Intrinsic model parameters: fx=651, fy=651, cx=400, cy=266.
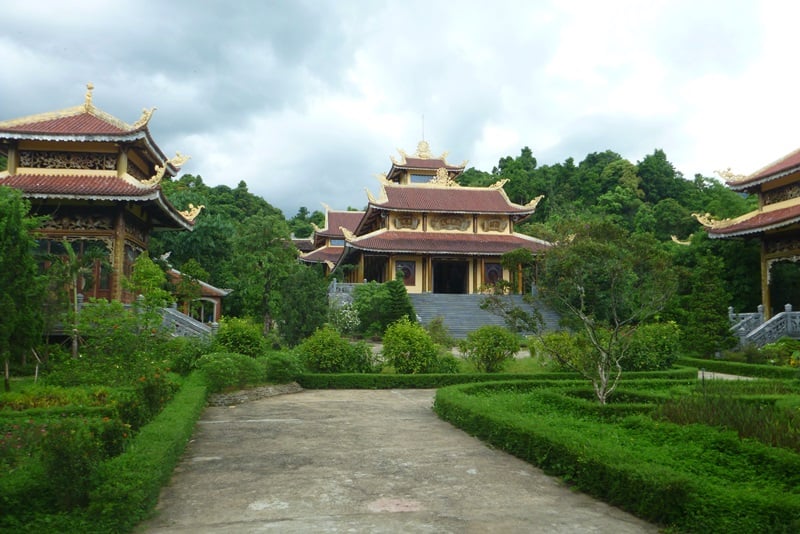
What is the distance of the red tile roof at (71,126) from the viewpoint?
2059 cm

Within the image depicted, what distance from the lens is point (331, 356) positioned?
16.1 m

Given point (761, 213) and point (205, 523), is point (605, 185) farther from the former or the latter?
point (205, 523)

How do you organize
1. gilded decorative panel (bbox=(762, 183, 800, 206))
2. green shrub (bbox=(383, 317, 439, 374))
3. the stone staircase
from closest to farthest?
green shrub (bbox=(383, 317, 439, 374)) → gilded decorative panel (bbox=(762, 183, 800, 206)) → the stone staircase

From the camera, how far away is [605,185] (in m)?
68.8

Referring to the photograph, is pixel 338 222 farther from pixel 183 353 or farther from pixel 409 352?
pixel 183 353

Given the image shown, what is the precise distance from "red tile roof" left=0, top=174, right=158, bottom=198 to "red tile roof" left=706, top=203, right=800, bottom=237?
2181 cm

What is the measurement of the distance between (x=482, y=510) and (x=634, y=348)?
12.7 m

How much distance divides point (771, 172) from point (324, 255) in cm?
3218

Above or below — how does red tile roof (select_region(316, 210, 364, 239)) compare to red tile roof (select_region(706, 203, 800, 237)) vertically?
above

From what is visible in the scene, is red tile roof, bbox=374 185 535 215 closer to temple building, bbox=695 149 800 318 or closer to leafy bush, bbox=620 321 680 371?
temple building, bbox=695 149 800 318

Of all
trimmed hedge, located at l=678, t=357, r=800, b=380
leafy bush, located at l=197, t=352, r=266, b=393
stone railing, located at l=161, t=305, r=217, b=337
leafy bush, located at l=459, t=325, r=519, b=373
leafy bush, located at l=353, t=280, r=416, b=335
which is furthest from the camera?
leafy bush, located at l=353, t=280, r=416, b=335

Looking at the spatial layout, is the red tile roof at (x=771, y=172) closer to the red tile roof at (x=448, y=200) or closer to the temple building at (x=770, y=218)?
the temple building at (x=770, y=218)

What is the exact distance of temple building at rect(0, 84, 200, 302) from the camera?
2025 cm

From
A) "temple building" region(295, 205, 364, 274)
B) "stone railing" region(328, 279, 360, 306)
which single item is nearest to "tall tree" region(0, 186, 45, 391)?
"stone railing" region(328, 279, 360, 306)
